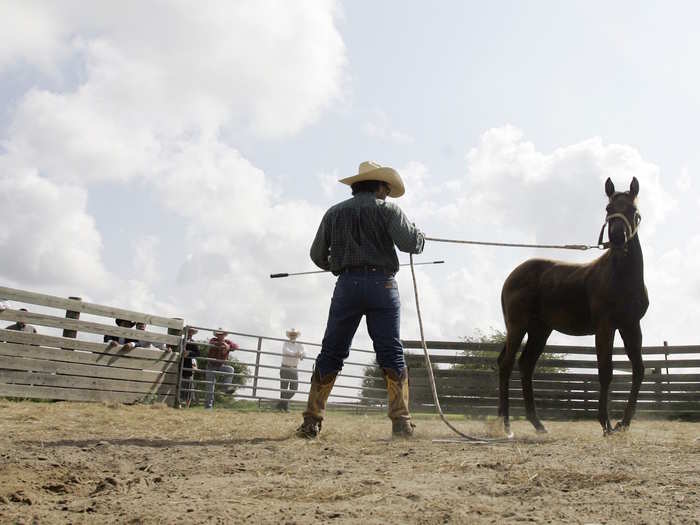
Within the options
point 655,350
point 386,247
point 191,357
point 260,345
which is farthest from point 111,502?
point 655,350

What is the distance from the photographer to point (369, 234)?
535 cm

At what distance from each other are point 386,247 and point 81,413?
4204mm

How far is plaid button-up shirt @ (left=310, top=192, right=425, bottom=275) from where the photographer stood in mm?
5285

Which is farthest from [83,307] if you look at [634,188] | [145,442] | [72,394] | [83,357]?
[634,188]

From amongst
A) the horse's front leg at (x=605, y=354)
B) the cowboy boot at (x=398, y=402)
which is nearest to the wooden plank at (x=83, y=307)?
the cowboy boot at (x=398, y=402)

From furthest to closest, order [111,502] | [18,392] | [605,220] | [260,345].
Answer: [260,345] < [18,392] < [605,220] < [111,502]

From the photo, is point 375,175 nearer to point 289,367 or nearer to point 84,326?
point 84,326

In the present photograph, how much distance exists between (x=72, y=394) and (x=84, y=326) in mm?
966

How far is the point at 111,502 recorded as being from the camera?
269 centimetres

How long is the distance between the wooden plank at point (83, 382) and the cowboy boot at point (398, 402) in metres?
5.57

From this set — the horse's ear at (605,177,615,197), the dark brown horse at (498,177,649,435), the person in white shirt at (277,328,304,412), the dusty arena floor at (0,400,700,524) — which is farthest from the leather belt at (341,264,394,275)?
the person in white shirt at (277,328,304,412)

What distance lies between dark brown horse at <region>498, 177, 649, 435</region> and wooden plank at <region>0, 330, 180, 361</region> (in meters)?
5.59

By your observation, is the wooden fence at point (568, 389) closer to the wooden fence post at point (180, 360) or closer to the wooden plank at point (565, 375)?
the wooden plank at point (565, 375)

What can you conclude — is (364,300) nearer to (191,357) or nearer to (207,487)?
(207,487)
